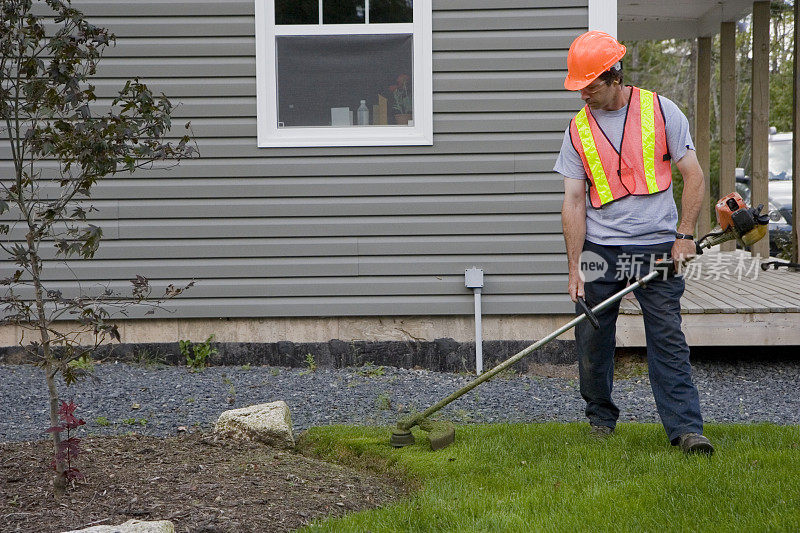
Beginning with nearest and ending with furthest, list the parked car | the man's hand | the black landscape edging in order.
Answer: the man's hand, the black landscape edging, the parked car

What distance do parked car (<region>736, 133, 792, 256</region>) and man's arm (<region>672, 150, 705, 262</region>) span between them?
9.75 metres

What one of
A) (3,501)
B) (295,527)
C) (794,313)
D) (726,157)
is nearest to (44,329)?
(3,501)

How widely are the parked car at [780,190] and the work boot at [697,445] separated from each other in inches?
388

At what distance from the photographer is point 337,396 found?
17.6ft

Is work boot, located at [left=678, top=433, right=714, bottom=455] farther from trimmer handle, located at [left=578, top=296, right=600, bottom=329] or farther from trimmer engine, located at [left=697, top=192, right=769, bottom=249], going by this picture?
trimmer engine, located at [left=697, top=192, right=769, bottom=249]

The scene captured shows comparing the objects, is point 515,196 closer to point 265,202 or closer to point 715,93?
point 265,202

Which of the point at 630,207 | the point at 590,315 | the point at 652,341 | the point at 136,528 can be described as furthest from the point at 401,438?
the point at 136,528

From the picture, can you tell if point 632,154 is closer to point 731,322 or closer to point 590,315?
point 590,315

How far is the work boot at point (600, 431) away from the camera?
13.8 feet

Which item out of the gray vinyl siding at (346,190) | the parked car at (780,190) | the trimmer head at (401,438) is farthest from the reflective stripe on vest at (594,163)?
the parked car at (780,190)

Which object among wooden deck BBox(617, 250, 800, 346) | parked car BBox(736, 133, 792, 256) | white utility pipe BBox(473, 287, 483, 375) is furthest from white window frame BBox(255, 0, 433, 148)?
parked car BBox(736, 133, 792, 256)

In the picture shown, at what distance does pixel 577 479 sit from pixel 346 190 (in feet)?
10.9

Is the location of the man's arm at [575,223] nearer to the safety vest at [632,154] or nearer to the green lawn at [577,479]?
the safety vest at [632,154]

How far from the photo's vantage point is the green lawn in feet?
10.0
